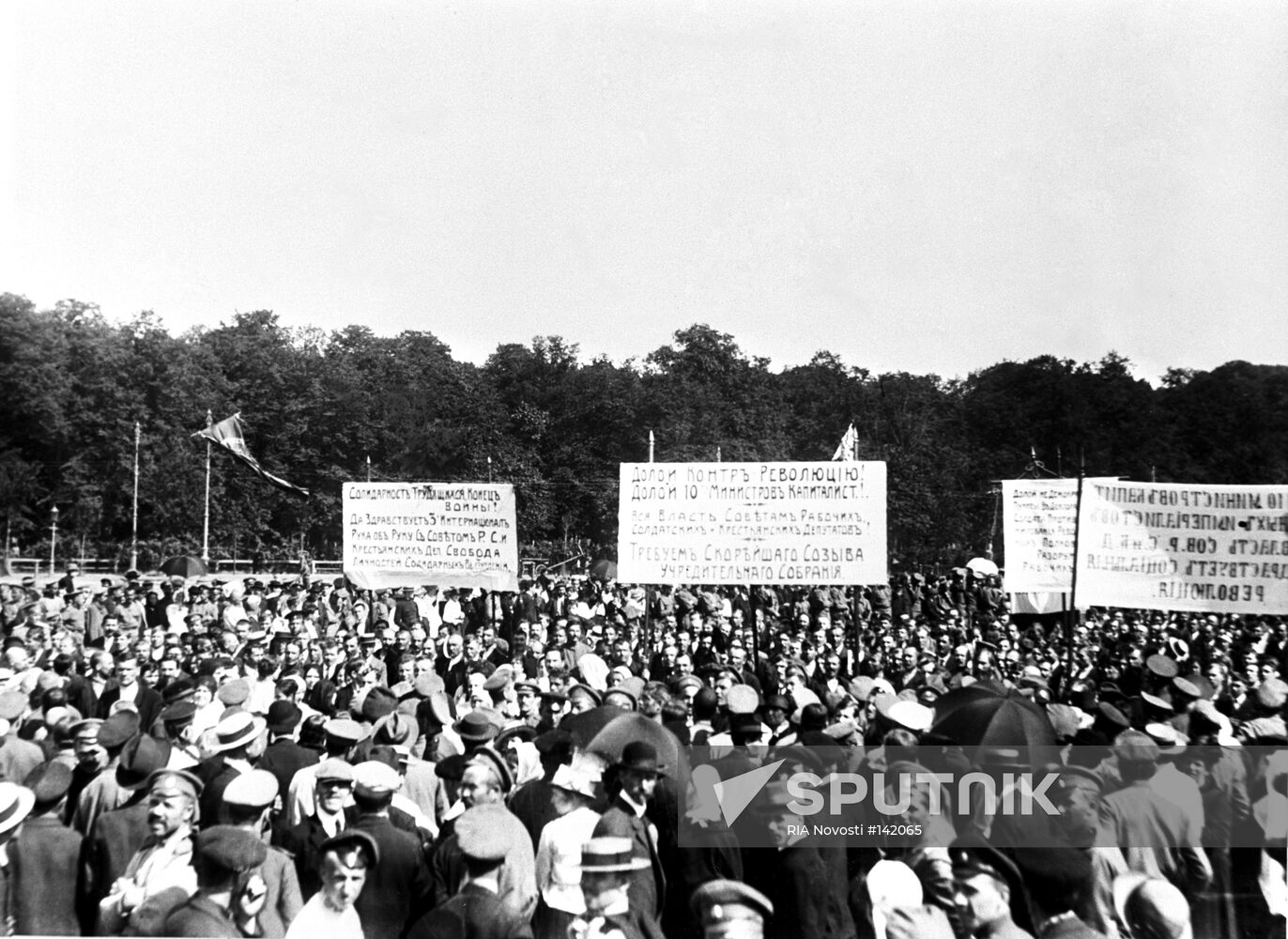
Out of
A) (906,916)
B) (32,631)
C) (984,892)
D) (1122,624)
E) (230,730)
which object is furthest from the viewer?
(1122,624)

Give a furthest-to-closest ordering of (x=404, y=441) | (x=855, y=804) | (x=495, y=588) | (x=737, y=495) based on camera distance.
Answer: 1. (x=404, y=441)
2. (x=495, y=588)
3. (x=737, y=495)
4. (x=855, y=804)

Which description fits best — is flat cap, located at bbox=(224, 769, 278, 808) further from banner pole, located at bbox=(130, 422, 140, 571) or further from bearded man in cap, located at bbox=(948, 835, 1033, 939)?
banner pole, located at bbox=(130, 422, 140, 571)

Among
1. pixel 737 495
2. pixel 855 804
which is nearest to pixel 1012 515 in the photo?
pixel 737 495

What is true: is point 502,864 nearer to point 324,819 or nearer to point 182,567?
point 324,819

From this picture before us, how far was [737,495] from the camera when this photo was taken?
1192 cm

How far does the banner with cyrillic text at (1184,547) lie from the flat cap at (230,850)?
25.0 ft

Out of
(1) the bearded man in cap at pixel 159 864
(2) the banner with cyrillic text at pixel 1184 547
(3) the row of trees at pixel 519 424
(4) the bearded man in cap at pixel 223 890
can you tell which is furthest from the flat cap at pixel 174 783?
(3) the row of trees at pixel 519 424

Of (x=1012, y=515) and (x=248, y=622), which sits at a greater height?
(x=1012, y=515)

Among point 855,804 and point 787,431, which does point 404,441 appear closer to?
point 787,431

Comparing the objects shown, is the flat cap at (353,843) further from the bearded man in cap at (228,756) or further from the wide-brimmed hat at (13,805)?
the wide-brimmed hat at (13,805)

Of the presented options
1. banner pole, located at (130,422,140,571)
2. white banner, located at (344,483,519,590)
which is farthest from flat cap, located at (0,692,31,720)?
banner pole, located at (130,422,140,571)

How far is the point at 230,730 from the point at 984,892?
383 cm

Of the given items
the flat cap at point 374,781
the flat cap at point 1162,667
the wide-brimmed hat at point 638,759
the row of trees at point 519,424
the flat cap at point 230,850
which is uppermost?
the row of trees at point 519,424

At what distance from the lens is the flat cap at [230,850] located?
172 inches
